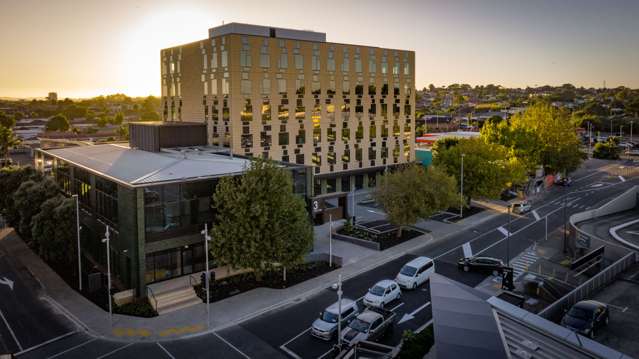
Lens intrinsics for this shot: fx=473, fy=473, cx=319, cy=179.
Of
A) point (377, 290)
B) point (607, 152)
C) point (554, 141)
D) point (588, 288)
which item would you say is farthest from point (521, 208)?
point (607, 152)

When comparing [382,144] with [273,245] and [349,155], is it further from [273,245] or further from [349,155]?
[273,245]

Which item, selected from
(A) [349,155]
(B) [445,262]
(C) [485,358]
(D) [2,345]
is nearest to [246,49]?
(A) [349,155]

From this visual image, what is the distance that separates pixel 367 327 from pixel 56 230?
2630 centimetres

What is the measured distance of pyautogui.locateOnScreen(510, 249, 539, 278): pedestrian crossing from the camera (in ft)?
135

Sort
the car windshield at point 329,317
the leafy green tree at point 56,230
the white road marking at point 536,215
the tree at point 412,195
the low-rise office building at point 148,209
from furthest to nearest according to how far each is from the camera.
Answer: the white road marking at point 536,215
the tree at point 412,195
the leafy green tree at point 56,230
the low-rise office building at point 148,209
the car windshield at point 329,317

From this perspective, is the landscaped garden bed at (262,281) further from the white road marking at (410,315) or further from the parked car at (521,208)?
the parked car at (521,208)

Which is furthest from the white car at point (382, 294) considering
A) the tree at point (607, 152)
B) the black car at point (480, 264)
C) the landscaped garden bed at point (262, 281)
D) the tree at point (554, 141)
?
the tree at point (607, 152)

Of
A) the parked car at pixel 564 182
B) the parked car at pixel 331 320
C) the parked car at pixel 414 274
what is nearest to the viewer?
the parked car at pixel 331 320

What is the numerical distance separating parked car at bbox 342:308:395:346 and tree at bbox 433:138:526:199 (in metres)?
34.0

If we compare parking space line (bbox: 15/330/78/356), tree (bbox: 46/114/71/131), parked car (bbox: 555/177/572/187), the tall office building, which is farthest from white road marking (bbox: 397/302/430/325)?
tree (bbox: 46/114/71/131)

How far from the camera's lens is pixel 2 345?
2769 centimetres

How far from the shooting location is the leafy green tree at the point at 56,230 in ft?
124

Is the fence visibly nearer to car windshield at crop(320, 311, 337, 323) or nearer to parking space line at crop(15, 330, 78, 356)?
car windshield at crop(320, 311, 337, 323)

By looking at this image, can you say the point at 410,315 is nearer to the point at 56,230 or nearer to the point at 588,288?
the point at 588,288
